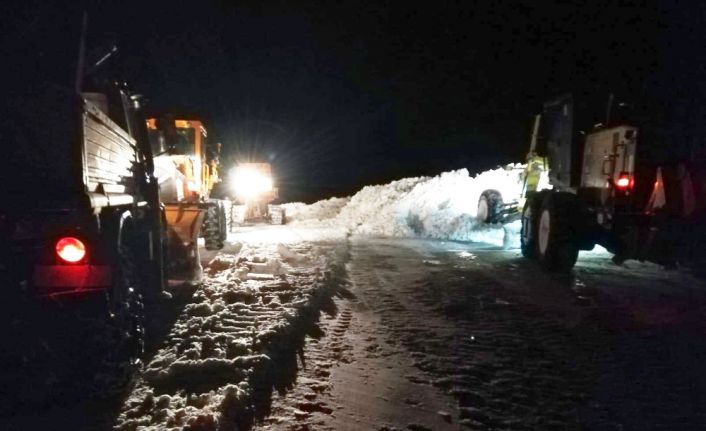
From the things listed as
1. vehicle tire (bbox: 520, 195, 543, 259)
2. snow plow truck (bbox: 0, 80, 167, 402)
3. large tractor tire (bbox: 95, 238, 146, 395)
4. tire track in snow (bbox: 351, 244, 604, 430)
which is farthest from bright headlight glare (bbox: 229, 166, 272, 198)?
snow plow truck (bbox: 0, 80, 167, 402)

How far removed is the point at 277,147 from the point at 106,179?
9210 cm

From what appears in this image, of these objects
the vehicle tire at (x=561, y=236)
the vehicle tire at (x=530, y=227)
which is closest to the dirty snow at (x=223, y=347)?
the vehicle tire at (x=561, y=236)

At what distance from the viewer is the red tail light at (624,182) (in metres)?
10.1

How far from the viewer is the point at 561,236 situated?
1114cm

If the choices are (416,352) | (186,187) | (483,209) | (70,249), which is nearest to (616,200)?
(416,352)

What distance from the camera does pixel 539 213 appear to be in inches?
495

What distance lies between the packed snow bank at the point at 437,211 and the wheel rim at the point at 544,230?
12.7ft

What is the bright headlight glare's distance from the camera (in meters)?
25.7

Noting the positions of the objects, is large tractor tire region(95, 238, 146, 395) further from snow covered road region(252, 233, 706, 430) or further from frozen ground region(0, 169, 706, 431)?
snow covered road region(252, 233, 706, 430)

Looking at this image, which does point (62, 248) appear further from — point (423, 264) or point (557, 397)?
point (423, 264)

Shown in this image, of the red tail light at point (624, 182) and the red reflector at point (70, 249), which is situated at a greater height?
the red tail light at point (624, 182)

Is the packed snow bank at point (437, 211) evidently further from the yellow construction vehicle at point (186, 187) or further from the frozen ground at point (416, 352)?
the frozen ground at point (416, 352)

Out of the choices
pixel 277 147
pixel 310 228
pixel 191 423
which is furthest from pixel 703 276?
pixel 277 147

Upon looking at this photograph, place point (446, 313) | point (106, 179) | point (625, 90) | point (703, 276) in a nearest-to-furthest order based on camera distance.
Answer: point (106, 179), point (446, 313), point (703, 276), point (625, 90)
